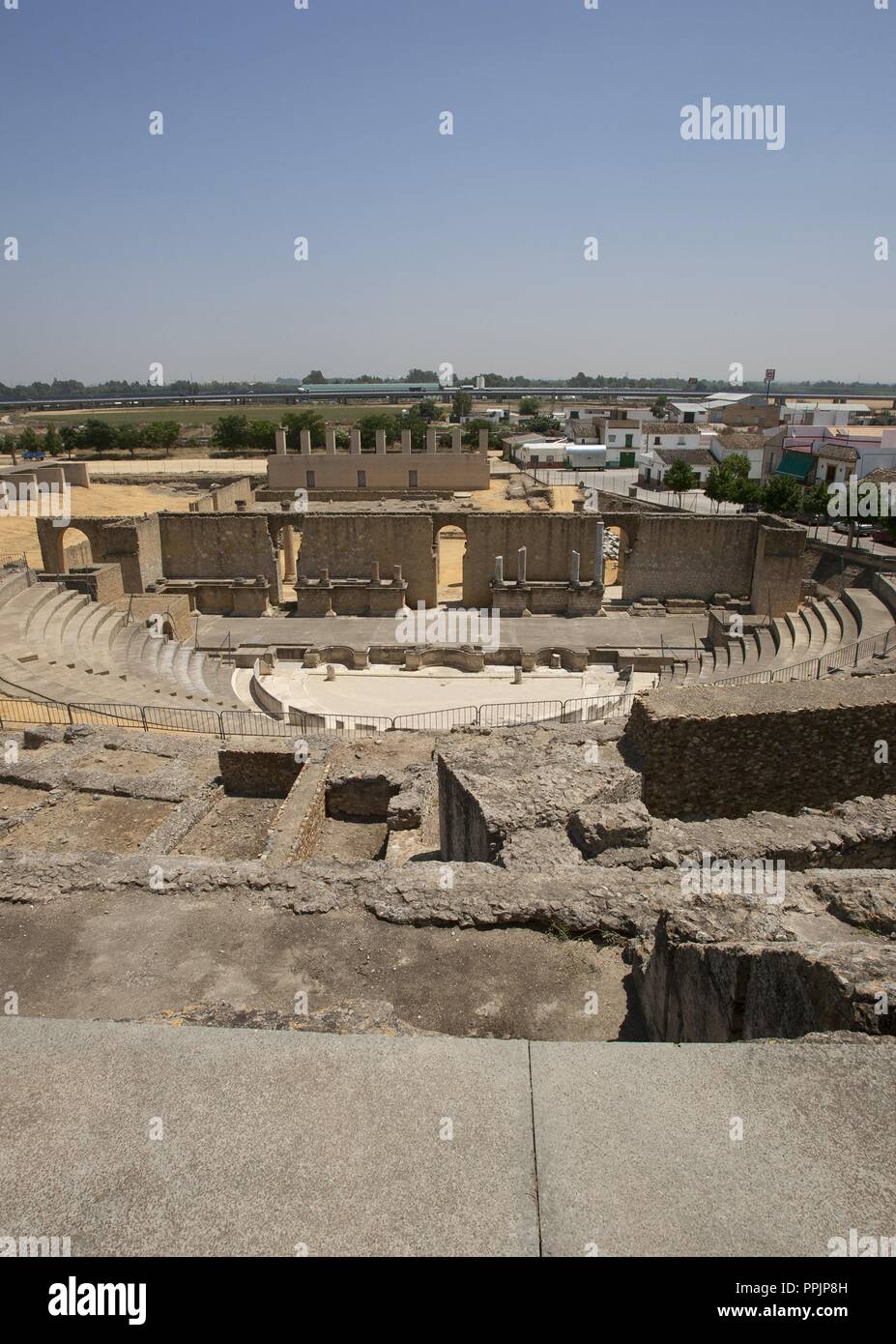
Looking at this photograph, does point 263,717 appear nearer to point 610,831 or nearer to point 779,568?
point 610,831

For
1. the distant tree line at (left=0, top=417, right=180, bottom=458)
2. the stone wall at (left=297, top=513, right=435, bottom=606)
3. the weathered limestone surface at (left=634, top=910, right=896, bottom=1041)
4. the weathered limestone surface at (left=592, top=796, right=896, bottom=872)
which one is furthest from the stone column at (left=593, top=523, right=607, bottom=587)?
the distant tree line at (left=0, top=417, right=180, bottom=458)

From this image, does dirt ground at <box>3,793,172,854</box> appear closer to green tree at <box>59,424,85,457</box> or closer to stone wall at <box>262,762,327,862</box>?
stone wall at <box>262,762,327,862</box>

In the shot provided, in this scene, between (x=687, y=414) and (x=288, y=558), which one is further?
(x=687, y=414)

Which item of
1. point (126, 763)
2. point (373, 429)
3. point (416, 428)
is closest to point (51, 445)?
point (373, 429)

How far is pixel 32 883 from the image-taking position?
22.6ft

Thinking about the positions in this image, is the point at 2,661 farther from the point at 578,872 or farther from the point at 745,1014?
the point at 745,1014

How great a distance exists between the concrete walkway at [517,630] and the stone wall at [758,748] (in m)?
14.9

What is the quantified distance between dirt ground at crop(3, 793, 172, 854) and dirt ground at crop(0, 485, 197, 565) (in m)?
24.5

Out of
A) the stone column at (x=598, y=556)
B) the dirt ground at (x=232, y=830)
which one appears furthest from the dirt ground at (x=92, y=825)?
the stone column at (x=598, y=556)

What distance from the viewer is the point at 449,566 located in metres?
35.5

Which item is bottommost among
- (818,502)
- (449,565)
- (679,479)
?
(449,565)

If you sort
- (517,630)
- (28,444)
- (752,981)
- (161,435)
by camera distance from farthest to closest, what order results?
(161,435) → (28,444) → (517,630) → (752,981)

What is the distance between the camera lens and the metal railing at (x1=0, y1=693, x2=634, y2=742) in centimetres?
1545

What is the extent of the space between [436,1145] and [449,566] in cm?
3324
